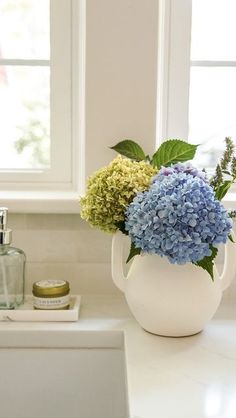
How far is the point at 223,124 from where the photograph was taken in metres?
1.26

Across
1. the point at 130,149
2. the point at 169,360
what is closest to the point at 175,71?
the point at 130,149

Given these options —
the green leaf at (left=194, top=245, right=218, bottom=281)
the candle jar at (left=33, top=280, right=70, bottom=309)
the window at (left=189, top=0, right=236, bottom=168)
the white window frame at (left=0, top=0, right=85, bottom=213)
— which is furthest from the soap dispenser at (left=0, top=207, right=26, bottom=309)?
the window at (left=189, top=0, right=236, bottom=168)

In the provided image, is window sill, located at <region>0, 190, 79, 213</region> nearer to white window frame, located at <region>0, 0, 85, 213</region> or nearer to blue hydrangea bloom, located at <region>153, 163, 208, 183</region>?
white window frame, located at <region>0, 0, 85, 213</region>

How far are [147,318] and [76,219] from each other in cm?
32

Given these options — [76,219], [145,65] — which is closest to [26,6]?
[145,65]

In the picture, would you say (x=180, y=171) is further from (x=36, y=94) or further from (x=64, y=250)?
(x=36, y=94)

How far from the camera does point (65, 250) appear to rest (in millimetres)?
1142

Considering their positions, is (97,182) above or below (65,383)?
above

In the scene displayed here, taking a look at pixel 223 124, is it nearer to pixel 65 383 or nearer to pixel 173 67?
pixel 173 67

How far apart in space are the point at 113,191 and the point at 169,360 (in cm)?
30

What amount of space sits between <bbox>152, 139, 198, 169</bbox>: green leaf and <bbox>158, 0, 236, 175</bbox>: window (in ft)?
0.74

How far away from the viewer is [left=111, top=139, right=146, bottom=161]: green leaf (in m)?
1.01

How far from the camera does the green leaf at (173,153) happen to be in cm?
94

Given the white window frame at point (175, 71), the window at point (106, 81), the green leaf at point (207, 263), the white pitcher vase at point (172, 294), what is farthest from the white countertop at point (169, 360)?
the white window frame at point (175, 71)
